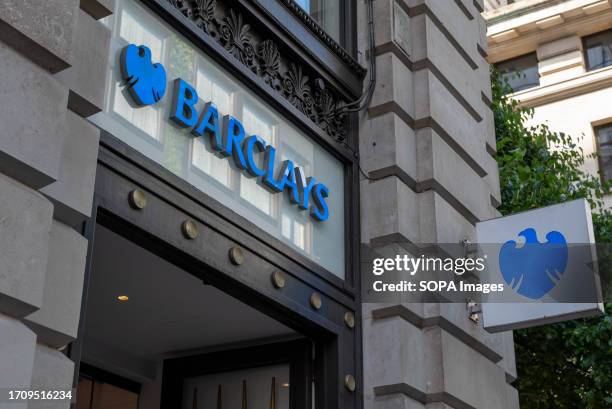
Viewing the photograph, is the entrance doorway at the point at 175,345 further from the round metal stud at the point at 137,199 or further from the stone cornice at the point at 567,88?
the stone cornice at the point at 567,88

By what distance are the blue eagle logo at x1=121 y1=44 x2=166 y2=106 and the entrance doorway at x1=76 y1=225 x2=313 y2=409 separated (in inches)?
62.4

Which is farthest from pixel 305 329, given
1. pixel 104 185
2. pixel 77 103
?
pixel 77 103

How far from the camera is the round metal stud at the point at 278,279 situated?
8.68 meters

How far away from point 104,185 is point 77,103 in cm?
103

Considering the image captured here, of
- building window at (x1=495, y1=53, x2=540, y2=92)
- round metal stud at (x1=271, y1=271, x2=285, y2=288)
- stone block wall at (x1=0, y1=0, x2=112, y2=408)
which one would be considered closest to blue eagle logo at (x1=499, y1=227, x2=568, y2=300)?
round metal stud at (x1=271, y1=271, x2=285, y2=288)

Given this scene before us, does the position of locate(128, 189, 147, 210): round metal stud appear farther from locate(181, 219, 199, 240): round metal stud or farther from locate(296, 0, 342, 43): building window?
locate(296, 0, 342, 43): building window

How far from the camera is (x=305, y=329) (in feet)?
30.3

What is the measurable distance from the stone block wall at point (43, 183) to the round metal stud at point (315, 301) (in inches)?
132

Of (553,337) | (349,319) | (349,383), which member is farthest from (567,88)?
(349,383)

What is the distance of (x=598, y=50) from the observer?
1262 inches

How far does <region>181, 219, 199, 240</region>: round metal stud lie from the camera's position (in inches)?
305

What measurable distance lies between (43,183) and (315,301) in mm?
4087

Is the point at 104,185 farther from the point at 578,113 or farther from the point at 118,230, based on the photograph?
the point at 578,113

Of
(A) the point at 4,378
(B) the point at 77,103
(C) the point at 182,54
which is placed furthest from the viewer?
(C) the point at 182,54
